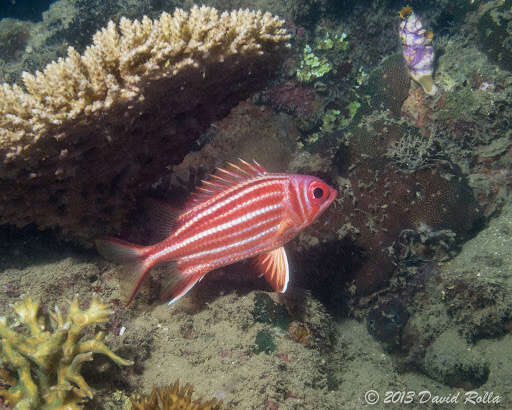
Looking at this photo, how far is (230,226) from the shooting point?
2.98 meters

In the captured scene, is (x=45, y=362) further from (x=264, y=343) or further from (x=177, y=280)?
(x=264, y=343)

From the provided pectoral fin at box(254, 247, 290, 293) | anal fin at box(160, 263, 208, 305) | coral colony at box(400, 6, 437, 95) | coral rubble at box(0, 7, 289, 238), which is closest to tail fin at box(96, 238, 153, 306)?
anal fin at box(160, 263, 208, 305)

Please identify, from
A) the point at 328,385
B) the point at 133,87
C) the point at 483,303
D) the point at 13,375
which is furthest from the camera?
the point at 483,303

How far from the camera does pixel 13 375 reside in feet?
8.17

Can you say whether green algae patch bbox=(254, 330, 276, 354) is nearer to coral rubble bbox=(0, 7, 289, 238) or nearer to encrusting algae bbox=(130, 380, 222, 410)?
encrusting algae bbox=(130, 380, 222, 410)

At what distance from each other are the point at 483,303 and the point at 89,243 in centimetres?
485

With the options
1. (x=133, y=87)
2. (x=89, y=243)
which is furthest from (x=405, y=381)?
(x=133, y=87)

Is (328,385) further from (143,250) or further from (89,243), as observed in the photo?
(89,243)

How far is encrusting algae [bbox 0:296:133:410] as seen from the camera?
91.7 inches

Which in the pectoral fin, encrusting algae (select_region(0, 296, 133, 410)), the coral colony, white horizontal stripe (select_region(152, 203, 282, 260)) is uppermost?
the coral colony

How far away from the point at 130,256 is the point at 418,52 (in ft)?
22.1

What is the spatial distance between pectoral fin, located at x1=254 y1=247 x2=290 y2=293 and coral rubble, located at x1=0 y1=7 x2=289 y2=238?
162 cm

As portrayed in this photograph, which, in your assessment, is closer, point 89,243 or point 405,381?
point 89,243

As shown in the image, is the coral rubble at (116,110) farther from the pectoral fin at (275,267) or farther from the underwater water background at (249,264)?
the pectoral fin at (275,267)
